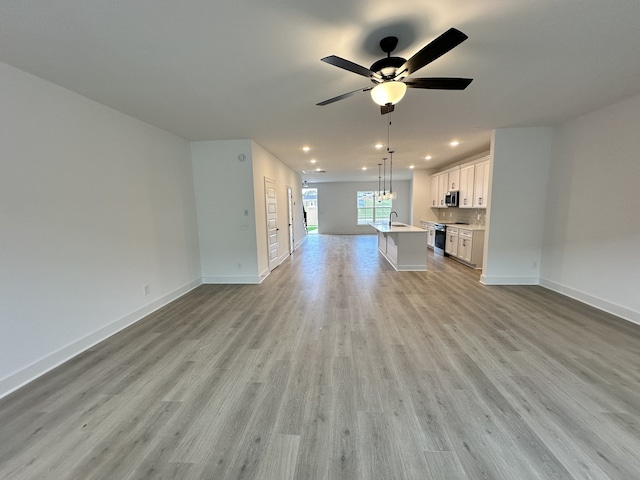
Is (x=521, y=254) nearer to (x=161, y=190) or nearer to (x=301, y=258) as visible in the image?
(x=301, y=258)

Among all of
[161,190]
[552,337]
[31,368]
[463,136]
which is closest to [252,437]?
[31,368]

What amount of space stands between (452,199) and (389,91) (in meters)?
5.95

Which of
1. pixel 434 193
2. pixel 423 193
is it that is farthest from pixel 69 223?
pixel 423 193

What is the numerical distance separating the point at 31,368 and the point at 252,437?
215 centimetres

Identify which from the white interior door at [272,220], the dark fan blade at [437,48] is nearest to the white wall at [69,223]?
the white interior door at [272,220]

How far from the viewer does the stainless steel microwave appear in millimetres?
6900

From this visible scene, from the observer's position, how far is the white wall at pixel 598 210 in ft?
10.3

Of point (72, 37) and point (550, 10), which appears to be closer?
point (550, 10)

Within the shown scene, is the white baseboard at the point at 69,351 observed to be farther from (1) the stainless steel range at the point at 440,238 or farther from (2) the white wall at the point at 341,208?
(2) the white wall at the point at 341,208

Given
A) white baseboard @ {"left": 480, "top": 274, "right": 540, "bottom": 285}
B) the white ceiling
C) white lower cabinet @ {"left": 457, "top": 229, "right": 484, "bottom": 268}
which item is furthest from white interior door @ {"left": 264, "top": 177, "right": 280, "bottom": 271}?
white lower cabinet @ {"left": 457, "top": 229, "right": 484, "bottom": 268}

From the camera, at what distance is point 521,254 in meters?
4.60

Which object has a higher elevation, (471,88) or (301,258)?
(471,88)

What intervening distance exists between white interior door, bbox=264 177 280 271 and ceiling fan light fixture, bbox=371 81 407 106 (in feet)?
12.4

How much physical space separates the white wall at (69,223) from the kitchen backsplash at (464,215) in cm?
696
